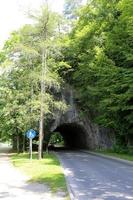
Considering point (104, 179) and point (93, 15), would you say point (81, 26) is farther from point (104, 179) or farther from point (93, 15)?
point (104, 179)

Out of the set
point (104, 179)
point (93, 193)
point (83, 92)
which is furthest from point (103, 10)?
point (93, 193)

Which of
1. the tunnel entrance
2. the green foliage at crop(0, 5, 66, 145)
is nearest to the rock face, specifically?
the tunnel entrance

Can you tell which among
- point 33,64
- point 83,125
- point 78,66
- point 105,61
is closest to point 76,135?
point 83,125

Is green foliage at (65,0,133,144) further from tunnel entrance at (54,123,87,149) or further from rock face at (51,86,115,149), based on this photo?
tunnel entrance at (54,123,87,149)

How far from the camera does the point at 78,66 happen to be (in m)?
49.4

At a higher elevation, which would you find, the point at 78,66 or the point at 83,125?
the point at 78,66

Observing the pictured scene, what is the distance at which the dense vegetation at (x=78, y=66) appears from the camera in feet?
112

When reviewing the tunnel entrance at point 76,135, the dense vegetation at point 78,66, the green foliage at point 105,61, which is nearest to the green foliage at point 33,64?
the dense vegetation at point 78,66

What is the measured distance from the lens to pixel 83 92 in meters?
50.2

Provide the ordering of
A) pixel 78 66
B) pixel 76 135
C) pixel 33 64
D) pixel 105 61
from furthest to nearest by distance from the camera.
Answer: pixel 76 135 < pixel 78 66 < pixel 105 61 < pixel 33 64

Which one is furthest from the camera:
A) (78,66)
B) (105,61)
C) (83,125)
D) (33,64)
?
(83,125)

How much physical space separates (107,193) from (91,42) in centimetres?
3291

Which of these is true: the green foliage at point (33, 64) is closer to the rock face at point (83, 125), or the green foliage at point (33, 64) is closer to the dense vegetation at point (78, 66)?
the dense vegetation at point (78, 66)

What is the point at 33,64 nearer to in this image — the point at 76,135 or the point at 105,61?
the point at 105,61
